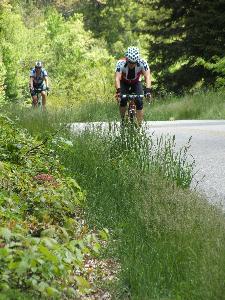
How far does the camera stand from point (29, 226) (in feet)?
16.3

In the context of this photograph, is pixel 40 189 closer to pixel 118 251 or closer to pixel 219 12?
pixel 118 251

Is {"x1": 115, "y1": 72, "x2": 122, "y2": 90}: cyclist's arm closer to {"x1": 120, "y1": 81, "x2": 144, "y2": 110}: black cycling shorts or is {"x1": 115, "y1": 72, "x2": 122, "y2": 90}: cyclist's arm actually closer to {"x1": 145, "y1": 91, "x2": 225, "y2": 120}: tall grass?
{"x1": 120, "y1": 81, "x2": 144, "y2": 110}: black cycling shorts

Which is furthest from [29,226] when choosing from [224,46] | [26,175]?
[224,46]

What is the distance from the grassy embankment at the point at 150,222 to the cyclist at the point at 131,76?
3237 millimetres

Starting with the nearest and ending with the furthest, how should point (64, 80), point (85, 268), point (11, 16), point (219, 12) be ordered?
point (85, 268), point (219, 12), point (64, 80), point (11, 16)

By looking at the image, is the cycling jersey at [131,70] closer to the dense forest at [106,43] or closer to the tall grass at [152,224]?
the tall grass at [152,224]

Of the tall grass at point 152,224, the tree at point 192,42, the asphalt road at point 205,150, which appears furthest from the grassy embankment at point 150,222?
the tree at point 192,42

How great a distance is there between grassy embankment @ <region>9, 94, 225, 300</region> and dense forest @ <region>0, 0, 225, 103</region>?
1630 cm

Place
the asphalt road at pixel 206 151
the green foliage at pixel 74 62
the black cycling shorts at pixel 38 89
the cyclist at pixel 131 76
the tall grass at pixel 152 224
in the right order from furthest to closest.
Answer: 1. the green foliage at pixel 74 62
2. the black cycling shorts at pixel 38 89
3. the cyclist at pixel 131 76
4. the asphalt road at pixel 206 151
5. the tall grass at pixel 152 224

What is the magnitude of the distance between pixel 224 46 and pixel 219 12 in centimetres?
125

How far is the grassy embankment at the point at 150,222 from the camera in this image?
13.3 feet

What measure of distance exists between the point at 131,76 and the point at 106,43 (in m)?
51.3

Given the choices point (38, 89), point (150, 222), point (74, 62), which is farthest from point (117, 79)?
point (74, 62)

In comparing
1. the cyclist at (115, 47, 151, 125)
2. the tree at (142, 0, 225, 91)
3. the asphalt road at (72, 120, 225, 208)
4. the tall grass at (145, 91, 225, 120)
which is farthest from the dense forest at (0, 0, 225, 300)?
the tree at (142, 0, 225, 91)
